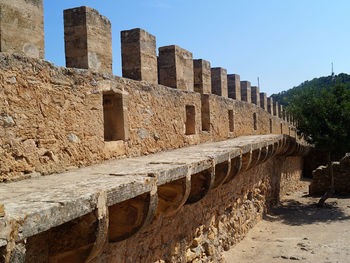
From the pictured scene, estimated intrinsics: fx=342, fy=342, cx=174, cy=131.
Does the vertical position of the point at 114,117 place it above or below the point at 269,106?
below

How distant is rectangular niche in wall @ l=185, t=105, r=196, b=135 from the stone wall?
27.7 ft

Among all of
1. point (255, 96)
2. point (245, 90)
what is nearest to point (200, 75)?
point (245, 90)

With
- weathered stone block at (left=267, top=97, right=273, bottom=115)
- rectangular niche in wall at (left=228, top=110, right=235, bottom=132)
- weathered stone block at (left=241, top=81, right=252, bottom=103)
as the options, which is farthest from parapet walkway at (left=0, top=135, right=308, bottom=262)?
weathered stone block at (left=267, top=97, right=273, bottom=115)

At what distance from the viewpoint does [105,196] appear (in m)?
2.34

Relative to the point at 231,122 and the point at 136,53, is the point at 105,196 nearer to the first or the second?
the point at 136,53

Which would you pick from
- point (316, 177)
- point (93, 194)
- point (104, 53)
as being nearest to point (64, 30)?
point (104, 53)

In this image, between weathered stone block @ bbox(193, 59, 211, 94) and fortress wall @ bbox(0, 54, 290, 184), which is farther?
weathered stone block @ bbox(193, 59, 211, 94)

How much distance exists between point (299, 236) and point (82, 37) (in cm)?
663

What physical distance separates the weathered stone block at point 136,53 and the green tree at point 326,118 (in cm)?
775

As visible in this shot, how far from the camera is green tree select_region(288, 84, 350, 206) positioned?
1058cm

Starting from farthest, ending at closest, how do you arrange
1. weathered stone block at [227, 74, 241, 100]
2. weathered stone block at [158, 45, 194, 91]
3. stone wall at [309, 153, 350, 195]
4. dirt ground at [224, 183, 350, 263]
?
stone wall at [309, 153, 350, 195]
weathered stone block at [227, 74, 241, 100]
dirt ground at [224, 183, 350, 263]
weathered stone block at [158, 45, 194, 91]

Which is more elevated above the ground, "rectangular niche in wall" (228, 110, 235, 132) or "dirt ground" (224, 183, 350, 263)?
"rectangular niche in wall" (228, 110, 235, 132)

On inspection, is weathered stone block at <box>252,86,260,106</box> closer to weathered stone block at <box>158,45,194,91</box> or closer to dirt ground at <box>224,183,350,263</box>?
dirt ground at <box>224,183,350,263</box>

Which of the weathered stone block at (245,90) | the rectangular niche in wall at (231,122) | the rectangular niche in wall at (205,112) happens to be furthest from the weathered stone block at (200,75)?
the weathered stone block at (245,90)
